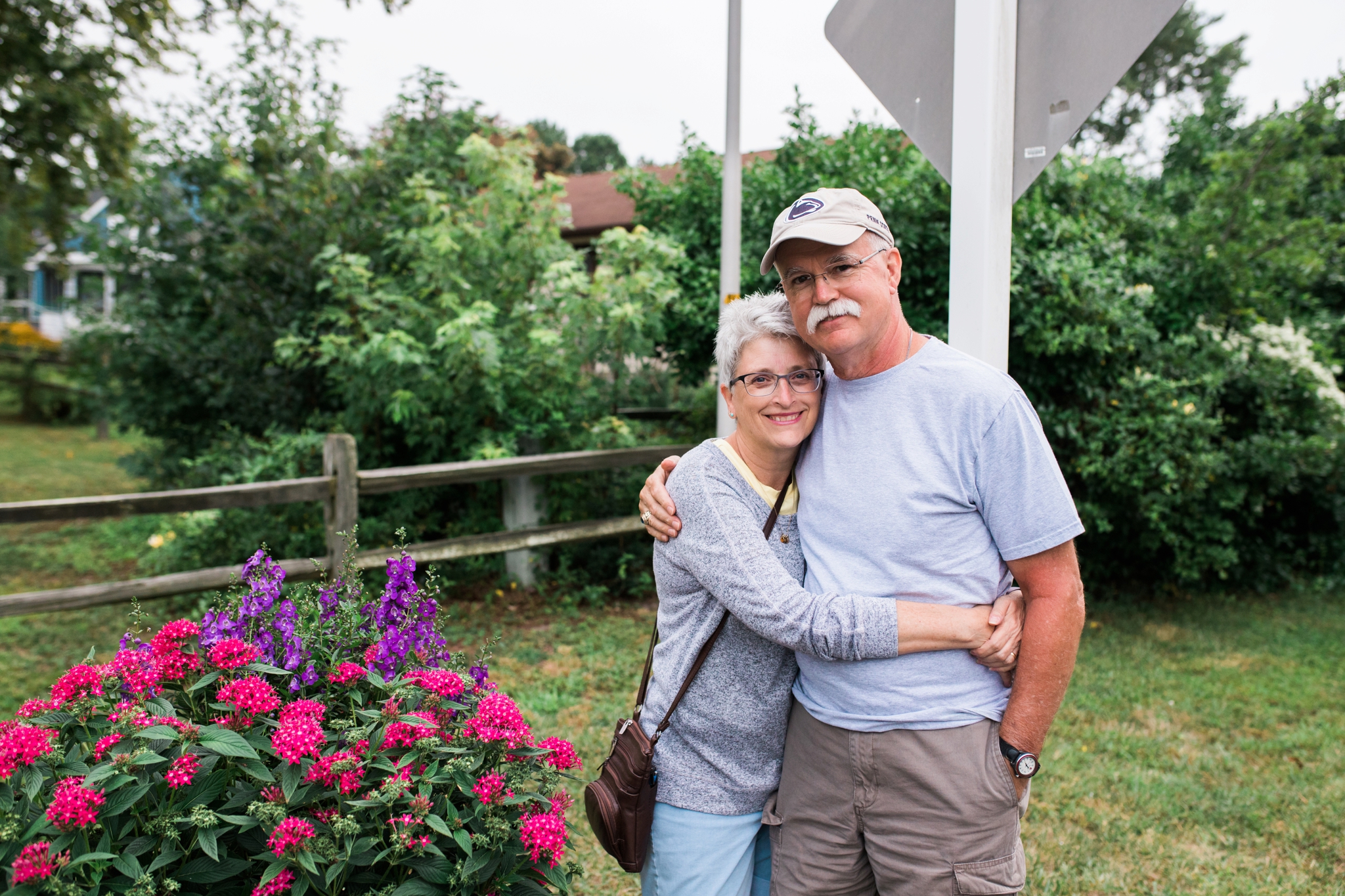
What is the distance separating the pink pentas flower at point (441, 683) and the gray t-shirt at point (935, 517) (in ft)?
2.38

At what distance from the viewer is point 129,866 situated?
1.33 m

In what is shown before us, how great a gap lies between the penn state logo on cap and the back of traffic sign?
0.42m

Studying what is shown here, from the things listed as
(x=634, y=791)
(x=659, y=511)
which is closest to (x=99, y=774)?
(x=634, y=791)

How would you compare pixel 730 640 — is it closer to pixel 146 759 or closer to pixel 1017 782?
pixel 1017 782

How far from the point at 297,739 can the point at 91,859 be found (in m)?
0.31

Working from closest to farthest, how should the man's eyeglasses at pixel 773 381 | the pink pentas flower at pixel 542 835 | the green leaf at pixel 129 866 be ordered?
1. the green leaf at pixel 129 866
2. the pink pentas flower at pixel 542 835
3. the man's eyeglasses at pixel 773 381

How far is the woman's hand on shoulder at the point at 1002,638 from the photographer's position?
1580 mm

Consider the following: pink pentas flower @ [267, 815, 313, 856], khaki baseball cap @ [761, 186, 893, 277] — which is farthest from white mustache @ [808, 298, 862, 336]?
pink pentas flower @ [267, 815, 313, 856]

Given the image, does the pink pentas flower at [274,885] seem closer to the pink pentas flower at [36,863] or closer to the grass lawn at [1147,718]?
the pink pentas flower at [36,863]

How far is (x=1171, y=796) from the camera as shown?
3.67 m

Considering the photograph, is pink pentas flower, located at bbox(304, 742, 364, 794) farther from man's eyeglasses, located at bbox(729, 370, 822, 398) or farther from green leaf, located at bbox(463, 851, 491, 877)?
man's eyeglasses, located at bbox(729, 370, 822, 398)

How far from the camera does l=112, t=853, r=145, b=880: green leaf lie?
1314 mm

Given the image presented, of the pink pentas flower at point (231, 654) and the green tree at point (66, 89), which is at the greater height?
the green tree at point (66, 89)

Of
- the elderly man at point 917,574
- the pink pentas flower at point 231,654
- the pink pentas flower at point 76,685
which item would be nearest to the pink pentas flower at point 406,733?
the pink pentas flower at point 231,654
